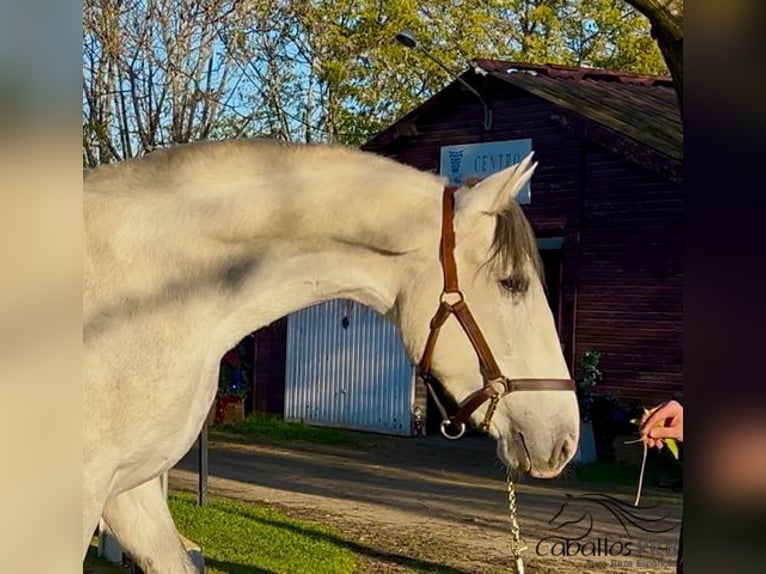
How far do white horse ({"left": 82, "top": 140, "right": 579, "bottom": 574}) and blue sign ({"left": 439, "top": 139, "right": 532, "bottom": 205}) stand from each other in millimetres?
11243

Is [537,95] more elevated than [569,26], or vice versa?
[569,26]

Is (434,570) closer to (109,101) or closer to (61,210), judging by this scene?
(61,210)

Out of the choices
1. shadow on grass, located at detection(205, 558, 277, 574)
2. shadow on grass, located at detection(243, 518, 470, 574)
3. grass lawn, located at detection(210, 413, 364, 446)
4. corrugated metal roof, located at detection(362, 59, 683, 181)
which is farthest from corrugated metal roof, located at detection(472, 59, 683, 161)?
shadow on grass, located at detection(205, 558, 277, 574)

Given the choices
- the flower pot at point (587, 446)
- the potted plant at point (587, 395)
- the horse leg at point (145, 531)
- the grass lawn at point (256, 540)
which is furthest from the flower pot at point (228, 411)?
the horse leg at point (145, 531)

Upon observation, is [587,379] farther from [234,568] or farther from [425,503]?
[234,568]

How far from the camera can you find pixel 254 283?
9.41 ft

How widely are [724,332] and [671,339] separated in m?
12.0

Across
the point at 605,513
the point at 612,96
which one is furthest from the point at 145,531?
the point at 612,96

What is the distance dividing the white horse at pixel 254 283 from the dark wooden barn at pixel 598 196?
29.4 ft

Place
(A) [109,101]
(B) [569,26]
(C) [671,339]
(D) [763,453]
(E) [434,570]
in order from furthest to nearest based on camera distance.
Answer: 1. (B) [569,26]
2. (A) [109,101]
3. (C) [671,339]
4. (E) [434,570]
5. (D) [763,453]

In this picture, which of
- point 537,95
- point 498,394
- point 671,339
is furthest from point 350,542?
point 537,95

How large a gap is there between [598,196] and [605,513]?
5195 millimetres

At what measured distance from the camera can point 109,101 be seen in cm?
1716

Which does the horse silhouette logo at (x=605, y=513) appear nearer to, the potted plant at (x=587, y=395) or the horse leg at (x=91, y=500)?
the potted plant at (x=587, y=395)
